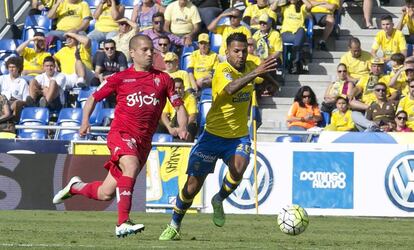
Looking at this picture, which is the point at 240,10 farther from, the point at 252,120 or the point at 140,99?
the point at 140,99

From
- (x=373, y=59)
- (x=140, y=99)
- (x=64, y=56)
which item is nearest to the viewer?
(x=140, y=99)

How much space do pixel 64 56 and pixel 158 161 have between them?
5145 millimetres

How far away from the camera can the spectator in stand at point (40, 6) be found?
86.2 feet

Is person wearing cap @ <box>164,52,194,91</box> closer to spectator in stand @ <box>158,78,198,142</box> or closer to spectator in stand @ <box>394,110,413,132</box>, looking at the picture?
spectator in stand @ <box>158,78,198,142</box>

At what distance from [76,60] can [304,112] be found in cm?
524

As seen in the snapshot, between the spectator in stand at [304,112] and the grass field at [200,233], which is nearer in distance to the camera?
the grass field at [200,233]

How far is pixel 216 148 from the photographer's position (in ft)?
43.0

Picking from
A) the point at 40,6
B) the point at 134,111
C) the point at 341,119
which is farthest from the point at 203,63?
the point at 134,111

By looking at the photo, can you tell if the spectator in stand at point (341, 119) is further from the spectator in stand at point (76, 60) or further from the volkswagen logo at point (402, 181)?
the spectator in stand at point (76, 60)

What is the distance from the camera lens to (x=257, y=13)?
24047mm

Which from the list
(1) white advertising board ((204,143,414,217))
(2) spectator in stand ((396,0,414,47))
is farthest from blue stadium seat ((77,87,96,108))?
(2) spectator in stand ((396,0,414,47))

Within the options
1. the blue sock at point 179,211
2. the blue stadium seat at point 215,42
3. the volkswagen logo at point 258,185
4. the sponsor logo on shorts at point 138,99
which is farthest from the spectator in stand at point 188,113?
the sponsor logo on shorts at point 138,99

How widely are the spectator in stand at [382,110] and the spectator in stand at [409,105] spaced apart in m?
0.17

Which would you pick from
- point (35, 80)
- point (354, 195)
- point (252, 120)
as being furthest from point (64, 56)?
point (354, 195)
